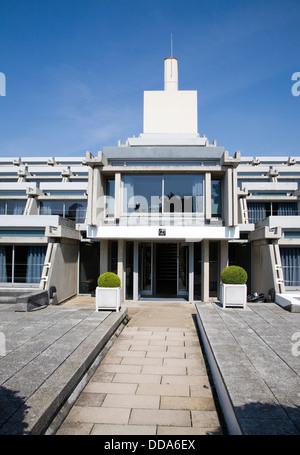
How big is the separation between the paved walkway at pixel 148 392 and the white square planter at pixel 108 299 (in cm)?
184

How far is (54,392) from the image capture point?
528cm

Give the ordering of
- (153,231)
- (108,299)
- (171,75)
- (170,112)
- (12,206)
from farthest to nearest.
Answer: (171,75) → (170,112) → (12,206) → (153,231) → (108,299)

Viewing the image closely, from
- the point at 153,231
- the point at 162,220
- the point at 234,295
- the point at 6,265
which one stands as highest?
the point at 162,220

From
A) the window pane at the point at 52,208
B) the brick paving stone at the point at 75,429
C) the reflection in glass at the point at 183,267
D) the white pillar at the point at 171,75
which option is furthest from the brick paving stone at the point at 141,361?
the white pillar at the point at 171,75

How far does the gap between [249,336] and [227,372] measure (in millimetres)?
2816

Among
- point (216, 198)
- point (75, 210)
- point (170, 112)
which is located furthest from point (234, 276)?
point (170, 112)

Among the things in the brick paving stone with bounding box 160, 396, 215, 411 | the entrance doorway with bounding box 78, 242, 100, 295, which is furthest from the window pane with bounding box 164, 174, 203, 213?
the brick paving stone with bounding box 160, 396, 215, 411

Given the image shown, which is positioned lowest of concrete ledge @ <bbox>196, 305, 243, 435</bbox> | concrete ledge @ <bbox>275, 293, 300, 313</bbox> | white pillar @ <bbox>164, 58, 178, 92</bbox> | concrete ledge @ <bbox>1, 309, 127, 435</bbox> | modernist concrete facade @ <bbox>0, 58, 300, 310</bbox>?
concrete ledge @ <bbox>196, 305, 243, 435</bbox>

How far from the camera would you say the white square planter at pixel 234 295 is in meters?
12.8

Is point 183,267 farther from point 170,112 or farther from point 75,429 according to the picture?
point 170,112

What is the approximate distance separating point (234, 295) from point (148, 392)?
7.31 meters

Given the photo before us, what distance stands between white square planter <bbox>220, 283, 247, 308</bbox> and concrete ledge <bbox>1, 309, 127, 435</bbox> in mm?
5863

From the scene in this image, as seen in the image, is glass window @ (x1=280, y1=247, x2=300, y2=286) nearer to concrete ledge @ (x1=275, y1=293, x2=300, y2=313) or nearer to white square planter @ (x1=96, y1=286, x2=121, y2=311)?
concrete ledge @ (x1=275, y1=293, x2=300, y2=313)

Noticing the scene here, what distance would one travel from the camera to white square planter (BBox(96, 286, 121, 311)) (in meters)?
A: 12.3
